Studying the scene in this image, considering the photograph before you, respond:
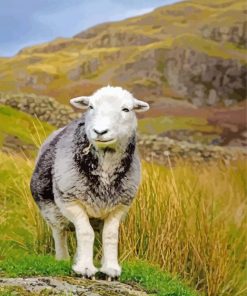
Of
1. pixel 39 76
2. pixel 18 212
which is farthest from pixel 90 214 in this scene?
pixel 39 76

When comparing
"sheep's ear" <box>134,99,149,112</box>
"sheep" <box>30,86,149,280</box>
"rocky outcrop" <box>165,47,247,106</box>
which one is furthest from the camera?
"rocky outcrop" <box>165,47,247,106</box>

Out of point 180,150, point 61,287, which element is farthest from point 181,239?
point 180,150

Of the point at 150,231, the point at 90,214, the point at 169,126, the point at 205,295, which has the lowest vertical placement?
the point at 169,126

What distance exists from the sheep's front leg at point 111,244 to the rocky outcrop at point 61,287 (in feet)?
0.35

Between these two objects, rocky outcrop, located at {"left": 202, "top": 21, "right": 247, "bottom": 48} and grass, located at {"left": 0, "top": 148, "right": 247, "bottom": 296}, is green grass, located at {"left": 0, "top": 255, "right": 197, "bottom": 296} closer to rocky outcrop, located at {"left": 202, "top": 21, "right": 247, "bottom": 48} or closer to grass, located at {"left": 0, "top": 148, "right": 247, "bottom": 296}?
grass, located at {"left": 0, "top": 148, "right": 247, "bottom": 296}

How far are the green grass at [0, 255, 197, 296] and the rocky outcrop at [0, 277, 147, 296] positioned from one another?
201 millimetres

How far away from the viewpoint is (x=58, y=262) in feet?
22.3

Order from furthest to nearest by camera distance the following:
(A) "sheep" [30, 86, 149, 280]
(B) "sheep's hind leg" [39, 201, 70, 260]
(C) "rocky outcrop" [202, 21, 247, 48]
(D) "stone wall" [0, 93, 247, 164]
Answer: (C) "rocky outcrop" [202, 21, 247, 48] → (D) "stone wall" [0, 93, 247, 164] → (B) "sheep's hind leg" [39, 201, 70, 260] → (A) "sheep" [30, 86, 149, 280]

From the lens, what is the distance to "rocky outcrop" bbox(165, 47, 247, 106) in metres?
31.3

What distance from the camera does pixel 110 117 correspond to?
20.0ft

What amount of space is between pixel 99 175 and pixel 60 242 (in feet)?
3.78

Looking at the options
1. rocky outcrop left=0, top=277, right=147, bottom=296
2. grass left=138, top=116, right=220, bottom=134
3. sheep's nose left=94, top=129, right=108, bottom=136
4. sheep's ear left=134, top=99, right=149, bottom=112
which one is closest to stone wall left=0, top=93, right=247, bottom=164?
grass left=138, top=116, right=220, bottom=134

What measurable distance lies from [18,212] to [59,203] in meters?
3.96

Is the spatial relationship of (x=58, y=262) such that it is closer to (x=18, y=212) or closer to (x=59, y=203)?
(x=59, y=203)
